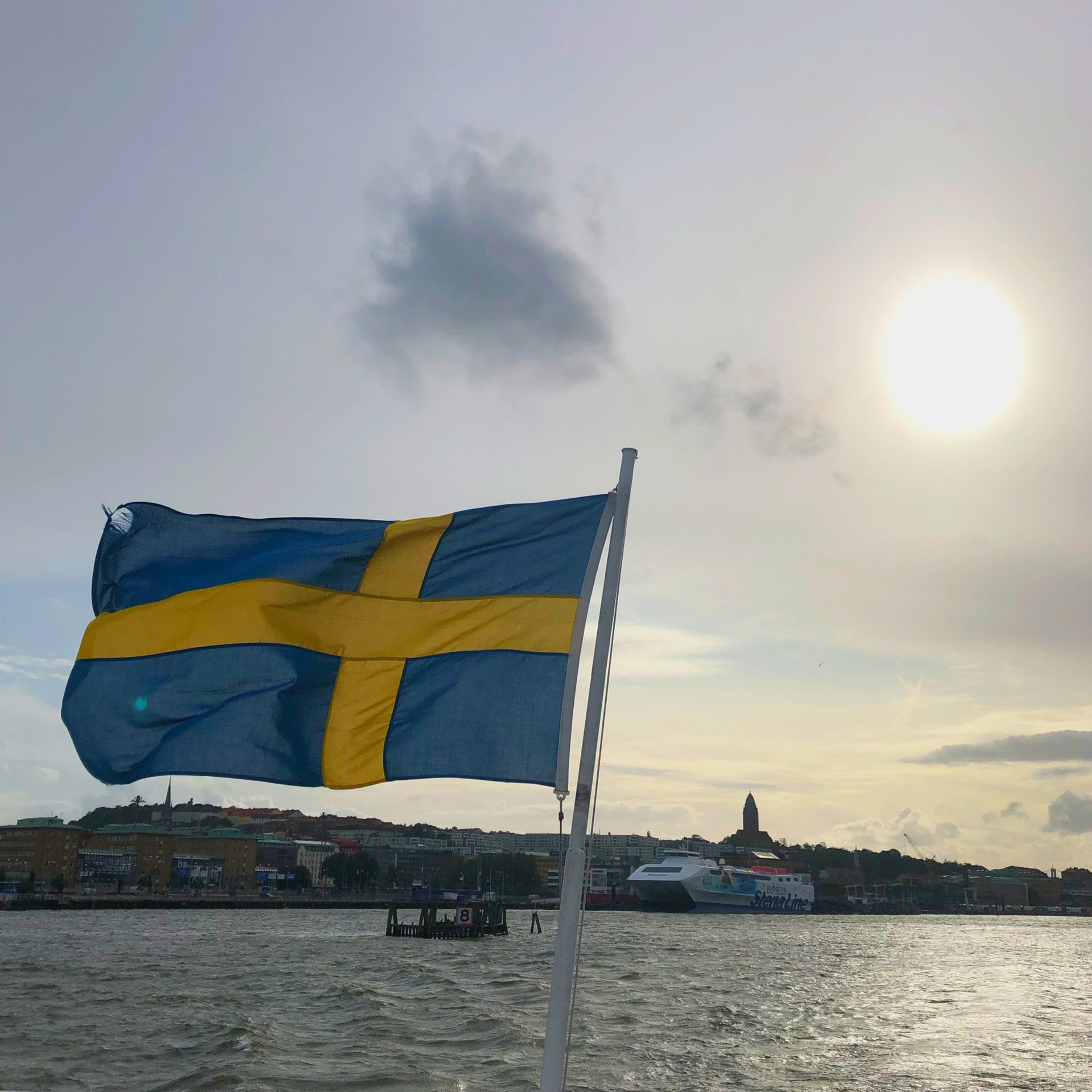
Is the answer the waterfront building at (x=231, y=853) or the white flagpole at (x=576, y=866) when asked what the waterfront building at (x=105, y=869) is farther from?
the white flagpole at (x=576, y=866)

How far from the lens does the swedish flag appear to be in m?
5.31

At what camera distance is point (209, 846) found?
163625 millimetres

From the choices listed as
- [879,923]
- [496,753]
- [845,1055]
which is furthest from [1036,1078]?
[879,923]

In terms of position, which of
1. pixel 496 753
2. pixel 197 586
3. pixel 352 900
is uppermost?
pixel 197 586

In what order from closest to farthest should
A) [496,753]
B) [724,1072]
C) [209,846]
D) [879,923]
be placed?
[496,753], [724,1072], [879,923], [209,846]

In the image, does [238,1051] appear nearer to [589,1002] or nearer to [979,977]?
[589,1002]

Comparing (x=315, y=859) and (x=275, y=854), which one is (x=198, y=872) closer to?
(x=275, y=854)

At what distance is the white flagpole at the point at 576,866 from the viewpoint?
420 cm

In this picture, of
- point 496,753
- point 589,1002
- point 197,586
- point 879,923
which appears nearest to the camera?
point 496,753

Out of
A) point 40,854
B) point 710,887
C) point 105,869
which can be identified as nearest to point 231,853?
point 105,869

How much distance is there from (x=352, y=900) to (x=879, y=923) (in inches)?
2494

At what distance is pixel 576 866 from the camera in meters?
4.30

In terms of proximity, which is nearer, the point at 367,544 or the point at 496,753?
the point at 496,753

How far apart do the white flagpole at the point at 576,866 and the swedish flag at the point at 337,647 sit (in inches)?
18.0
